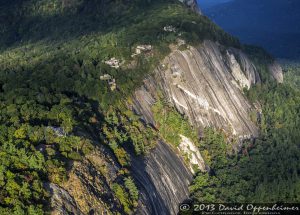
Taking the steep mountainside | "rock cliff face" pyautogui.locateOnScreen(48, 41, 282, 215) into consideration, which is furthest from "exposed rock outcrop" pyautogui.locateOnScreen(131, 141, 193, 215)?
the steep mountainside

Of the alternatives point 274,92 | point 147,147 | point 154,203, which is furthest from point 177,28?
point 154,203

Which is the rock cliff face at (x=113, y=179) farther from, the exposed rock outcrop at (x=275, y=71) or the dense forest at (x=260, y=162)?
the exposed rock outcrop at (x=275, y=71)

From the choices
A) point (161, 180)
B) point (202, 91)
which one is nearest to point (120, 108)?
point (161, 180)

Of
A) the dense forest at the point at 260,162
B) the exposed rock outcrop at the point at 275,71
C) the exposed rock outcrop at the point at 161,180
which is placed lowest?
the exposed rock outcrop at the point at 275,71

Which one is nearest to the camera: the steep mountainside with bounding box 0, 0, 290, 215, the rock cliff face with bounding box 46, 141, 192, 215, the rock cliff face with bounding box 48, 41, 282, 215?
the rock cliff face with bounding box 46, 141, 192, 215

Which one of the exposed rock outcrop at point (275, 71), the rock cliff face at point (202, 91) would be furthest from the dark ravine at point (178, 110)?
the exposed rock outcrop at point (275, 71)

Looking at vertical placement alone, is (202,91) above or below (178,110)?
above

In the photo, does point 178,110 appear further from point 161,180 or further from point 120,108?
point 161,180

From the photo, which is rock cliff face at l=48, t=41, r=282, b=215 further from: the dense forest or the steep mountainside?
the dense forest
